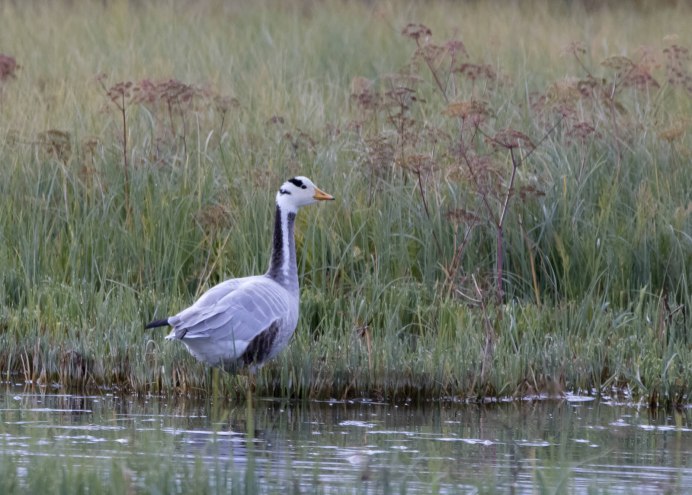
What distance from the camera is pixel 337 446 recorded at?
6023mm

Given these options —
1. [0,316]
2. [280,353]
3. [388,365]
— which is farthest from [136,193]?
[388,365]

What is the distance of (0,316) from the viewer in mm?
8164

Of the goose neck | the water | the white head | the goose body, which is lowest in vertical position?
the water

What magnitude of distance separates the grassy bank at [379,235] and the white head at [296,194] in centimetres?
65

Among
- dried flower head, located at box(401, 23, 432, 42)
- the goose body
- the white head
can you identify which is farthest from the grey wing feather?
dried flower head, located at box(401, 23, 432, 42)

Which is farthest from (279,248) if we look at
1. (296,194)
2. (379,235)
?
(379,235)

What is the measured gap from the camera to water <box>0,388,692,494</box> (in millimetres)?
4617

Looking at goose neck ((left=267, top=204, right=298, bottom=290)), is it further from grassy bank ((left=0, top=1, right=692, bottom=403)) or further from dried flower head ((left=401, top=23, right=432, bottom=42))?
dried flower head ((left=401, top=23, right=432, bottom=42))

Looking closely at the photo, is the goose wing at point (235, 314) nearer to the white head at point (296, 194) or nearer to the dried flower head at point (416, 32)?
the white head at point (296, 194)

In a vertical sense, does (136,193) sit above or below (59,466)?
above

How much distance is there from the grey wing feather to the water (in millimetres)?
400

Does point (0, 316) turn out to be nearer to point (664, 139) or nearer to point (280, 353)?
point (280, 353)

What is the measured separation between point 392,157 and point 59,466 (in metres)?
4.97

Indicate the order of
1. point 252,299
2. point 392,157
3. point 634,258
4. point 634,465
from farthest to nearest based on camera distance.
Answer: point 392,157 < point 634,258 < point 252,299 < point 634,465
